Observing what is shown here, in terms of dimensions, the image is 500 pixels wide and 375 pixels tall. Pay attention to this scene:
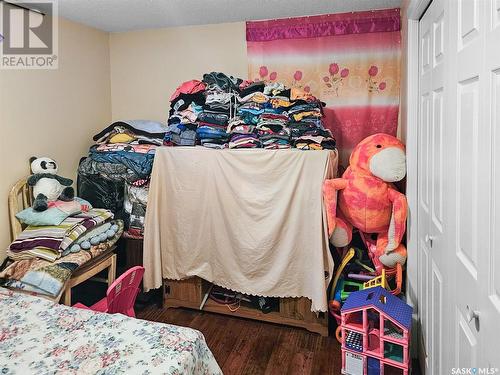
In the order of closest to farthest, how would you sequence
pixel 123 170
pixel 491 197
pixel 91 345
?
1. pixel 491 197
2. pixel 91 345
3. pixel 123 170

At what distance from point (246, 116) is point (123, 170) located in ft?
3.65

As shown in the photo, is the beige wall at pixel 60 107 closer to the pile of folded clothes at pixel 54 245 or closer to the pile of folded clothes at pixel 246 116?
the pile of folded clothes at pixel 54 245

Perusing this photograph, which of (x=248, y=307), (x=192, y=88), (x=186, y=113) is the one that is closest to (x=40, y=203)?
(x=186, y=113)

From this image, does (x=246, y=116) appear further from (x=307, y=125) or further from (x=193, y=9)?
(x=193, y=9)

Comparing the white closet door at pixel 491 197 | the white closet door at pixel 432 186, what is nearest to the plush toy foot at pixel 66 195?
the white closet door at pixel 432 186

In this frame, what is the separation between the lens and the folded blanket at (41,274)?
218cm

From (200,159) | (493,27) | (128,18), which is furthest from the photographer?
(128,18)

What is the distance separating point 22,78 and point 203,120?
1331 mm

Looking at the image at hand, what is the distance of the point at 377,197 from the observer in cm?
232

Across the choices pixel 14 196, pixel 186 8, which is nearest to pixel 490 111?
pixel 186 8

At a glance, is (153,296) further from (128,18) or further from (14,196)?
(128,18)

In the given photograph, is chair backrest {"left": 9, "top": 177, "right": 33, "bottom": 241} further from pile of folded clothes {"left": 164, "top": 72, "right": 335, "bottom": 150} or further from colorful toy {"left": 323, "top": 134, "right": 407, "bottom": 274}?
colorful toy {"left": 323, "top": 134, "right": 407, "bottom": 274}

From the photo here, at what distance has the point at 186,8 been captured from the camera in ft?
8.99

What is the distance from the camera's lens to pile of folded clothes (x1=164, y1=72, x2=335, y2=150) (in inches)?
102
